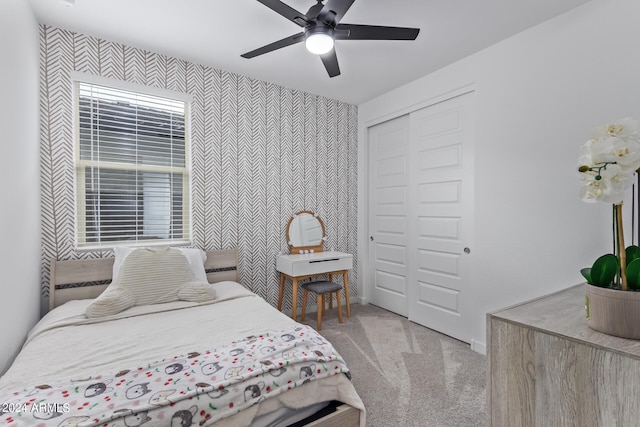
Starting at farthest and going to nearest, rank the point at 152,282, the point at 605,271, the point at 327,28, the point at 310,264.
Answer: the point at 310,264
the point at 152,282
the point at 327,28
the point at 605,271

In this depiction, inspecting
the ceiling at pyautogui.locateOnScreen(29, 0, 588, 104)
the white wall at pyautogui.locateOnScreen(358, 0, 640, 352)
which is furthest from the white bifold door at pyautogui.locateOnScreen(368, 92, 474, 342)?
the ceiling at pyautogui.locateOnScreen(29, 0, 588, 104)

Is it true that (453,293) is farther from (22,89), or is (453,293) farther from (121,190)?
(22,89)

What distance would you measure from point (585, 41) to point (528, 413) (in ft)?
7.74

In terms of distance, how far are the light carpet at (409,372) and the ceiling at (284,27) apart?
261 centimetres

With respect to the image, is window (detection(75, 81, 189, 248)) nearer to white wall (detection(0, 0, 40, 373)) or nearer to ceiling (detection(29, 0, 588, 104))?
white wall (detection(0, 0, 40, 373))

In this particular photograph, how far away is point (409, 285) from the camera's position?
11.2 feet

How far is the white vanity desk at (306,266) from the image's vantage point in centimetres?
316

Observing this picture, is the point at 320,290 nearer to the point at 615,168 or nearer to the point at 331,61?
the point at 331,61

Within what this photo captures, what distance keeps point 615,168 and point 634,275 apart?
14.9 inches

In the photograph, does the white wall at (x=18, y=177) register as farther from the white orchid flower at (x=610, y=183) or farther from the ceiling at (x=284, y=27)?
the white orchid flower at (x=610, y=183)

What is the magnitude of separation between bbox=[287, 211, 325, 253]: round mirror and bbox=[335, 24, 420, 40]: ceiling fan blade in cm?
208

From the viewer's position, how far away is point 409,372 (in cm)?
232

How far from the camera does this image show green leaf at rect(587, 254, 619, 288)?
1081mm

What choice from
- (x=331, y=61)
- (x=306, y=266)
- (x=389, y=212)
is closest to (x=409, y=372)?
(x=306, y=266)
